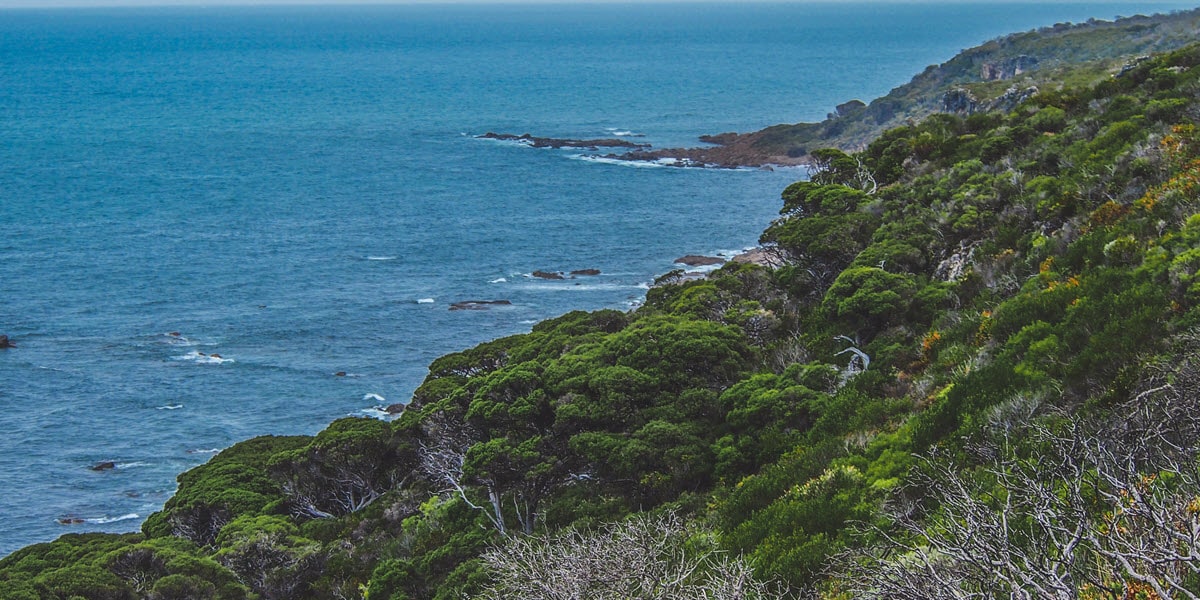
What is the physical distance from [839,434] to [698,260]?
52.5 meters

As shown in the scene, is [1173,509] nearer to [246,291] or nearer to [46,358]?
[46,358]

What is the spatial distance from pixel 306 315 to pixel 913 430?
52.6 m

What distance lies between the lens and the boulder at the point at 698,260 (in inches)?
2810

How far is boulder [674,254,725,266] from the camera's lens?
2810 inches

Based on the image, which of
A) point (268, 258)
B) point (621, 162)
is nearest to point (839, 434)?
point (268, 258)

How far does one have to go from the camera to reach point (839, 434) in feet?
65.4

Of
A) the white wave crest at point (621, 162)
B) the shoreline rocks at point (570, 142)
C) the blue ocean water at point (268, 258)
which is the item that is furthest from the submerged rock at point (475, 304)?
the shoreline rocks at point (570, 142)

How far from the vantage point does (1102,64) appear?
81812 millimetres

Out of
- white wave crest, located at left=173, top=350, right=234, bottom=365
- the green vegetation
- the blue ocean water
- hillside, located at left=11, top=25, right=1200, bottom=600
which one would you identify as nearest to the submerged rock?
the blue ocean water

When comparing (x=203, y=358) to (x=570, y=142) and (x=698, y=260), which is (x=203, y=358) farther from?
(x=570, y=142)

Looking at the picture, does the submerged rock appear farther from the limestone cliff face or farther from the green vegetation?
the limestone cliff face

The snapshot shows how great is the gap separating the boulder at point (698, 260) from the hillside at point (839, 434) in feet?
97.4

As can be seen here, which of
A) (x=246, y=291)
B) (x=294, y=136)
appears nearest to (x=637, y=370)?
(x=246, y=291)

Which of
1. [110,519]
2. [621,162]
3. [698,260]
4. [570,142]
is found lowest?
[110,519]
